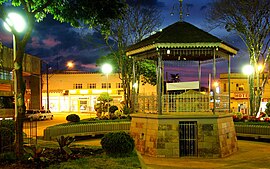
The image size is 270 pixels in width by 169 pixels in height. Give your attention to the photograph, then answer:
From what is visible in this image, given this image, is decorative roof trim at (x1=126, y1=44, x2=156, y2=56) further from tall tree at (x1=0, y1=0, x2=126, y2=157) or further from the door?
tall tree at (x1=0, y1=0, x2=126, y2=157)

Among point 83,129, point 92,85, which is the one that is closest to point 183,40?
point 83,129

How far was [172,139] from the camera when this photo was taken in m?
16.6

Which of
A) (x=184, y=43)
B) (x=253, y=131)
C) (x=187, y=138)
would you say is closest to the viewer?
(x=187, y=138)

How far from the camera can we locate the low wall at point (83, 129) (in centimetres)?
2109

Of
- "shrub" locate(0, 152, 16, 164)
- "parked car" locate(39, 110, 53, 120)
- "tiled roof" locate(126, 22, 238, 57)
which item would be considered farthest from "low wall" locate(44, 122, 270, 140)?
"parked car" locate(39, 110, 53, 120)

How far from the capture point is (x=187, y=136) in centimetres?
1692

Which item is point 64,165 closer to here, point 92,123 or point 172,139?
Answer: point 172,139

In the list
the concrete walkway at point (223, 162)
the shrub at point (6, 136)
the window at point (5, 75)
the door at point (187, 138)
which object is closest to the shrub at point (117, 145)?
the concrete walkway at point (223, 162)

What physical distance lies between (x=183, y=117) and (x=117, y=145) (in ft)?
18.0

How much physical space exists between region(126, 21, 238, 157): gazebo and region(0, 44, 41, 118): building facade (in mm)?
20977

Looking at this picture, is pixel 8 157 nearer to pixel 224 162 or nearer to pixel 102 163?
pixel 102 163

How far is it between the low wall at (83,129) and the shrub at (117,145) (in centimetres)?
931

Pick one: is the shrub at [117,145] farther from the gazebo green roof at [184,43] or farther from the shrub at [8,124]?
the gazebo green roof at [184,43]

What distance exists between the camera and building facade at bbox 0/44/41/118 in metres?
41.1
